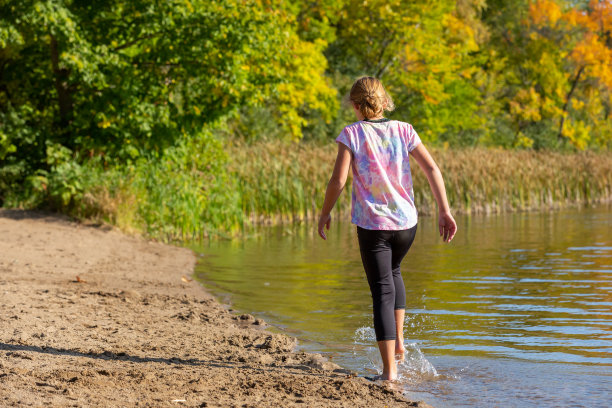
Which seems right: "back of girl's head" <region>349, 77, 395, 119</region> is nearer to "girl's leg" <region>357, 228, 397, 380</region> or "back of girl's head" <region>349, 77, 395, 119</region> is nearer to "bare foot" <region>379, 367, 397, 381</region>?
"girl's leg" <region>357, 228, 397, 380</region>

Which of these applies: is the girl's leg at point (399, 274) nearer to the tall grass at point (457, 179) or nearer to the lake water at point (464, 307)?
the lake water at point (464, 307)

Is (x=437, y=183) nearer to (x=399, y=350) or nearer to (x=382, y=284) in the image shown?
(x=382, y=284)

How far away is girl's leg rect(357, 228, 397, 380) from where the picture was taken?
5762 mm

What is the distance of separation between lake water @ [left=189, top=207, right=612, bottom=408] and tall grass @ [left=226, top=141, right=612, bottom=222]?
2946mm

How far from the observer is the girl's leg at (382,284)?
576 centimetres

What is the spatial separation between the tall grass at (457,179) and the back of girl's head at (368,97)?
12650mm

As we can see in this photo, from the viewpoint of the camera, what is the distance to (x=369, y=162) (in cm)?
578

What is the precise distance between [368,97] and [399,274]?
1.33 m

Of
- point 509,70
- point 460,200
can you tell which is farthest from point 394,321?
point 509,70

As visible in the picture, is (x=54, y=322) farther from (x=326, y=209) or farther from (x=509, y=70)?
(x=509, y=70)

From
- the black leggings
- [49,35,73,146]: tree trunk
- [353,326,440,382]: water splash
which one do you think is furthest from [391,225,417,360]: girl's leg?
[49,35,73,146]: tree trunk

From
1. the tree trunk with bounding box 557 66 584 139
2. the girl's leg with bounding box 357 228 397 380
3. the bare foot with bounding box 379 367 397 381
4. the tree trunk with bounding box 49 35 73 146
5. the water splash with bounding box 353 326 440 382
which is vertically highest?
the tree trunk with bounding box 557 66 584 139

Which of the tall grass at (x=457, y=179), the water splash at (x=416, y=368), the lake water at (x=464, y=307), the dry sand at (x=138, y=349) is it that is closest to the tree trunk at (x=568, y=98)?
the tall grass at (x=457, y=179)

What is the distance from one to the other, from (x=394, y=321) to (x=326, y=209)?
893mm
